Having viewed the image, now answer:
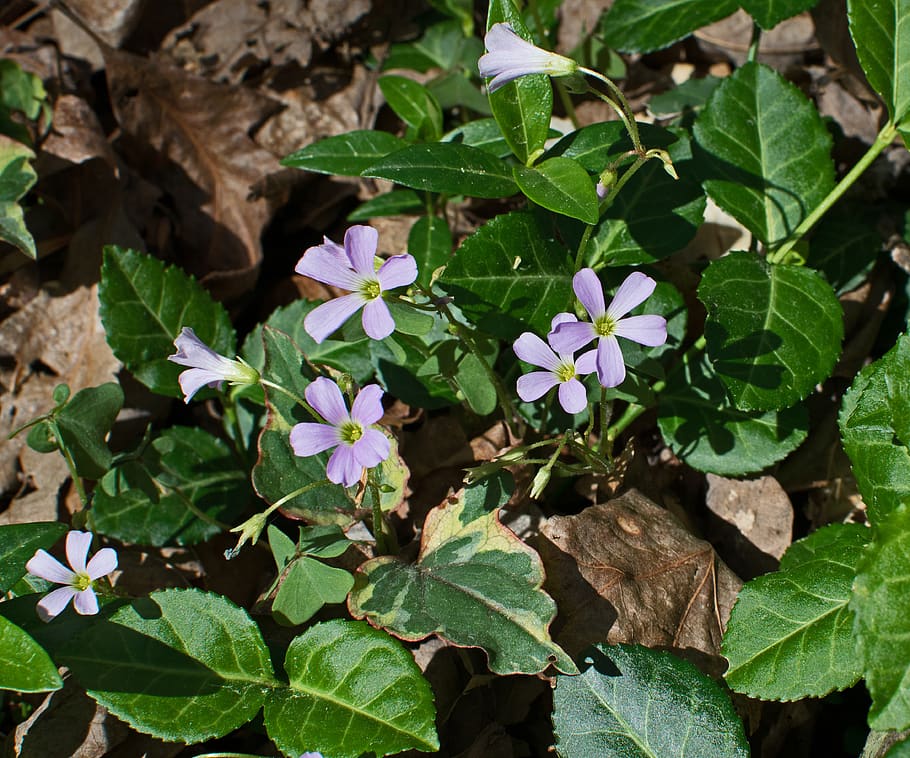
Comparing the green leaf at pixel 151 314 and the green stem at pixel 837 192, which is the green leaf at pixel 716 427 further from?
the green leaf at pixel 151 314

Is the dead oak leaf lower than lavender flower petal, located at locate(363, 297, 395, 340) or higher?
lower

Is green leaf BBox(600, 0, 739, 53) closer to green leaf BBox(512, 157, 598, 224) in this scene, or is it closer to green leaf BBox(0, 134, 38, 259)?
green leaf BBox(512, 157, 598, 224)

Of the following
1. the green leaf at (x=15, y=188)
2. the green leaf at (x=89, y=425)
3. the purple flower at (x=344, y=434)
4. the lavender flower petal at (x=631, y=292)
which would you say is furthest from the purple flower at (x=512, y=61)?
the green leaf at (x=15, y=188)

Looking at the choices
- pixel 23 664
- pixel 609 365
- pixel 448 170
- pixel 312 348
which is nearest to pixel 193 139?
pixel 312 348

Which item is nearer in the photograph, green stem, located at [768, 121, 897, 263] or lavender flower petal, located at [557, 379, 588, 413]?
lavender flower petal, located at [557, 379, 588, 413]

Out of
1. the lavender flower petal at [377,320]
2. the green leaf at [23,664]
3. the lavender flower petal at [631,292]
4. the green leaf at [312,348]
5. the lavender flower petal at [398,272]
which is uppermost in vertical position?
the lavender flower petal at [398,272]

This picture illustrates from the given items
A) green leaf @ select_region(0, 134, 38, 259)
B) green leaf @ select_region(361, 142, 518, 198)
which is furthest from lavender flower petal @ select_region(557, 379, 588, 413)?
green leaf @ select_region(0, 134, 38, 259)
